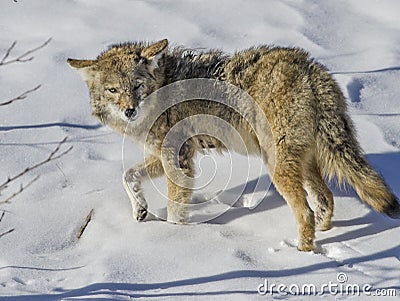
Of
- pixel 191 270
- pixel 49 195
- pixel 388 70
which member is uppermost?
pixel 388 70

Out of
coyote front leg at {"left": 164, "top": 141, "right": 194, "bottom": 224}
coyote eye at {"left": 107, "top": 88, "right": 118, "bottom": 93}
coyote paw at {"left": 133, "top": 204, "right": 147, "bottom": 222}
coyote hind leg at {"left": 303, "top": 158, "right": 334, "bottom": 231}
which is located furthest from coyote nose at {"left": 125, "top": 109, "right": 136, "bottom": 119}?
coyote hind leg at {"left": 303, "top": 158, "right": 334, "bottom": 231}

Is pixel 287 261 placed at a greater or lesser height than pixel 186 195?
lesser

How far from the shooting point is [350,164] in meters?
6.49

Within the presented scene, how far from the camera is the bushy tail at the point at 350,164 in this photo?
636 centimetres

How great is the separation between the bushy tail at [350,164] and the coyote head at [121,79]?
1.64 m

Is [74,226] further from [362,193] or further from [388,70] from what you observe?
[388,70]

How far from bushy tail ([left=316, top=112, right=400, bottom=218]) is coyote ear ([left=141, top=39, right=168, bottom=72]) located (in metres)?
1.63

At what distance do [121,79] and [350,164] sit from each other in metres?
2.14

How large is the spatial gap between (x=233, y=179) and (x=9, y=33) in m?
4.18

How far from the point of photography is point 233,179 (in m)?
7.62

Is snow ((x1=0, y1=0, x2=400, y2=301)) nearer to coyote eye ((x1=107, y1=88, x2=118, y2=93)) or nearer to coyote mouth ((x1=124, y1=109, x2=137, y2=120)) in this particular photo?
coyote mouth ((x1=124, y1=109, x2=137, y2=120))

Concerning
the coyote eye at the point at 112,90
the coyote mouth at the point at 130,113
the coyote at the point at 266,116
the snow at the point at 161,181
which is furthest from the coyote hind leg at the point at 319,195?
the coyote eye at the point at 112,90

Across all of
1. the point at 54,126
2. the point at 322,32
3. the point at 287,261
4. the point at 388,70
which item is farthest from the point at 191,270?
the point at 322,32

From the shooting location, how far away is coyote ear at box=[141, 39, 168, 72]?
280 inches
